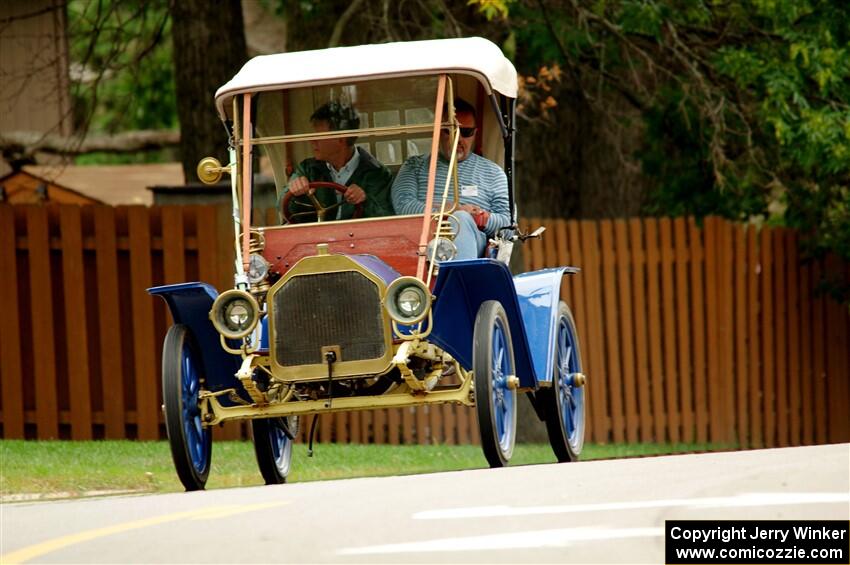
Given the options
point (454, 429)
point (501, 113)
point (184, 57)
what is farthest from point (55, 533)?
point (184, 57)

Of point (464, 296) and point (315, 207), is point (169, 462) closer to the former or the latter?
point (315, 207)

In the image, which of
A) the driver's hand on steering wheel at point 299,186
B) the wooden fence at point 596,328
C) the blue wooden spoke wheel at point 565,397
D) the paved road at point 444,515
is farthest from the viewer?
the wooden fence at point 596,328

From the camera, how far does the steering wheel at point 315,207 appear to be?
10555 millimetres

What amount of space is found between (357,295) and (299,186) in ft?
4.51

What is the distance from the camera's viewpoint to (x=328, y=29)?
1944 centimetres

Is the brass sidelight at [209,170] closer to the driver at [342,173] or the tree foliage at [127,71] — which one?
the driver at [342,173]

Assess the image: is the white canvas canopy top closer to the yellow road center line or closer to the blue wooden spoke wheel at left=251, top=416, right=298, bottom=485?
the blue wooden spoke wheel at left=251, top=416, right=298, bottom=485

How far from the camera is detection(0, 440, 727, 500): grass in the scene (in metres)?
11.3

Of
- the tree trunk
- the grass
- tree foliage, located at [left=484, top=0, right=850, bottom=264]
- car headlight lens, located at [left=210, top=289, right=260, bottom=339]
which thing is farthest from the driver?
the tree trunk

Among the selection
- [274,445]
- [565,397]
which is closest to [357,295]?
[274,445]

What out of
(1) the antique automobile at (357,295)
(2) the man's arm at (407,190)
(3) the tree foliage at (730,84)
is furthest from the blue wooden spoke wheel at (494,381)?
(3) the tree foliage at (730,84)

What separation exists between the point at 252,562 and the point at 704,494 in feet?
7.54

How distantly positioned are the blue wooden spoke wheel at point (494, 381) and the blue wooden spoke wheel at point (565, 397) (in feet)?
3.56

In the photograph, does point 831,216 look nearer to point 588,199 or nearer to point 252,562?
point 588,199
